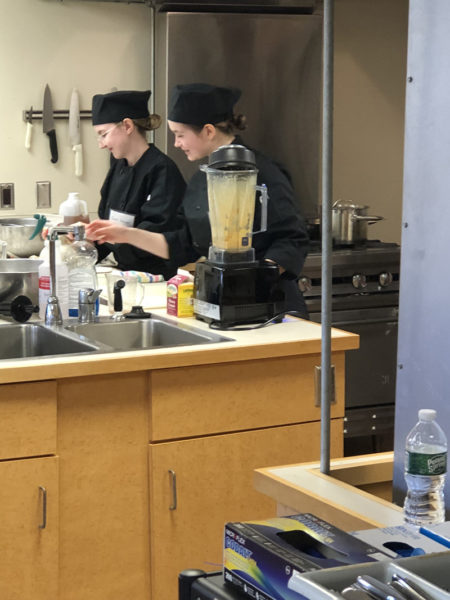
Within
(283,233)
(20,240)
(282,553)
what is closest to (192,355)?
(283,233)

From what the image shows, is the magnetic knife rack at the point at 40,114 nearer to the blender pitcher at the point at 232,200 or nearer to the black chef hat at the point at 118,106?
the black chef hat at the point at 118,106

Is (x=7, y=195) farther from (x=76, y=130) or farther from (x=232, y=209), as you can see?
(x=232, y=209)

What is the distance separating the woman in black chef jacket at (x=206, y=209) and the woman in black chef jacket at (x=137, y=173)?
511 mm

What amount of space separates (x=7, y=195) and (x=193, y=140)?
1725 mm

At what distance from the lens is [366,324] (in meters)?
5.18

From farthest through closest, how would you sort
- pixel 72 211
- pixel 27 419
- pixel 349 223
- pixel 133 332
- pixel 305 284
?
pixel 349 223 < pixel 305 284 < pixel 72 211 < pixel 133 332 < pixel 27 419

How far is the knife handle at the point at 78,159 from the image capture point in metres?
5.48

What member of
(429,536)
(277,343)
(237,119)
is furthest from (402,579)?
(237,119)

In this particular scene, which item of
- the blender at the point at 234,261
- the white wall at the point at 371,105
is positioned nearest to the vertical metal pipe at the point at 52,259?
the blender at the point at 234,261

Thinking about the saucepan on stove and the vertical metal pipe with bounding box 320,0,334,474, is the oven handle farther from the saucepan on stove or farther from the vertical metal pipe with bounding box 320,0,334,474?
the vertical metal pipe with bounding box 320,0,334,474

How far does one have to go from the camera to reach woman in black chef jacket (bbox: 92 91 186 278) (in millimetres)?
4680

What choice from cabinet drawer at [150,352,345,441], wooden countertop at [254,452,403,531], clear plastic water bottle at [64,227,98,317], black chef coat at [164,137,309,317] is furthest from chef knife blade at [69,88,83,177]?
wooden countertop at [254,452,403,531]

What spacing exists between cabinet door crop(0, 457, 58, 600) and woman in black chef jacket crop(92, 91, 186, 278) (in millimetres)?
1874

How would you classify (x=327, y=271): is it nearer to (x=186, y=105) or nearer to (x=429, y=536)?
(x=429, y=536)
